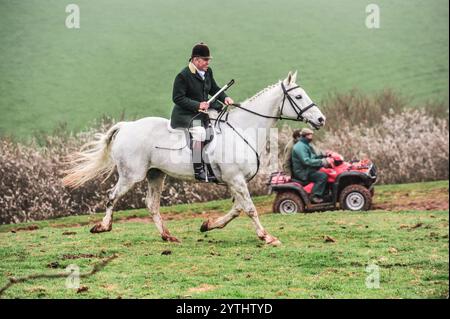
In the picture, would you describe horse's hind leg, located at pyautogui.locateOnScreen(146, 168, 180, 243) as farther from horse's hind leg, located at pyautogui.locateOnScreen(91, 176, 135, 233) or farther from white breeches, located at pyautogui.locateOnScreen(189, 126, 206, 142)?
white breeches, located at pyautogui.locateOnScreen(189, 126, 206, 142)

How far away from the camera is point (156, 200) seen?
10.4 m

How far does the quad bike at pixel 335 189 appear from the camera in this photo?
13109 millimetres

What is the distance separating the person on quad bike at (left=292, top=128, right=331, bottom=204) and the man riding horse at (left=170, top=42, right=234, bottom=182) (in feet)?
10.9

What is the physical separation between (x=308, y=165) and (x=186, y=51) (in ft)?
27.6

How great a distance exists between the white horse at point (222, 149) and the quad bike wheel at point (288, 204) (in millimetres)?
3098

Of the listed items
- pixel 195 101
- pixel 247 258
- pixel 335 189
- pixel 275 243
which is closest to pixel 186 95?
pixel 195 101

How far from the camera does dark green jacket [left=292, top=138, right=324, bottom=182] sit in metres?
13.0

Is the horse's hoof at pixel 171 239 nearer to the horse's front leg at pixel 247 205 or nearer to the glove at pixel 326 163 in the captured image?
the horse's front leg at pixel 247 205

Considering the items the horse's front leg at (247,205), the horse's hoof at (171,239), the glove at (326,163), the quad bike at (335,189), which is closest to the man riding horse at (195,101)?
the horse's front leg at (247,205)

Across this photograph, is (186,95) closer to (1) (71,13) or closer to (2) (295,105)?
(2) (295,105)

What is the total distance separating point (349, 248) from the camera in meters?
9.73
